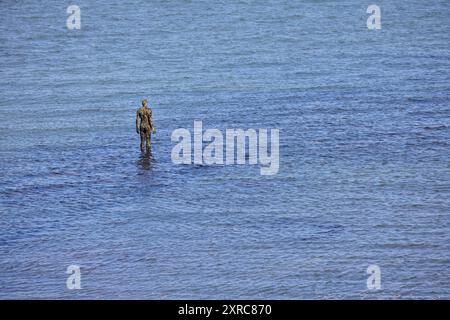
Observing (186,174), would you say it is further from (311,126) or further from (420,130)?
(420,130)

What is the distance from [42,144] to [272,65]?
13.8 meters

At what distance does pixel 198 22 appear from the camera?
167 feet

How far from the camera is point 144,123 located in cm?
3192

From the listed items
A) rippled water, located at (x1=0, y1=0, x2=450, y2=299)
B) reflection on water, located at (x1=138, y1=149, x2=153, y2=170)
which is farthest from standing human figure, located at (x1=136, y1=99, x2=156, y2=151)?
rippled water, located at (x1=0, y1=0, x2=450, y2=299)

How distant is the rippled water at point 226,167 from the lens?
22531 millimetres

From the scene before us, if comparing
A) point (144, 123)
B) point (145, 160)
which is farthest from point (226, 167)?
point (144, 123)

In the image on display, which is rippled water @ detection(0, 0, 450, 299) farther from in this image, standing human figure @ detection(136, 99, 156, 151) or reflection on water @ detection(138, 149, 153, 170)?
standing human figure @ detection(136, 99, 156, 151)

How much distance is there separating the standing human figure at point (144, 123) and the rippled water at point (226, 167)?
2.12ft

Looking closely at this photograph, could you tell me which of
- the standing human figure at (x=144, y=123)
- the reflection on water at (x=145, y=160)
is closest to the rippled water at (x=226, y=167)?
the reflection on water at (x=145, y=160)

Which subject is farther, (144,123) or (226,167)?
(144,123)

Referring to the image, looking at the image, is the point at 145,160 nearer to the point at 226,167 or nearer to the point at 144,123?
the point at 144,123

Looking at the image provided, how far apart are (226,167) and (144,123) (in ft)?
10.2

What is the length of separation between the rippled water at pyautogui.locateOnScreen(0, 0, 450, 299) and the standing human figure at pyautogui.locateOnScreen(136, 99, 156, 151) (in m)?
0.65

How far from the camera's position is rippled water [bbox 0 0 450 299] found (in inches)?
887
